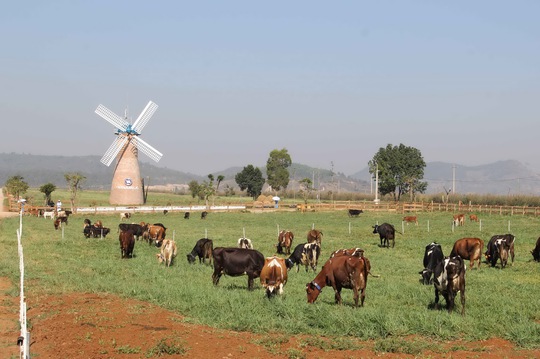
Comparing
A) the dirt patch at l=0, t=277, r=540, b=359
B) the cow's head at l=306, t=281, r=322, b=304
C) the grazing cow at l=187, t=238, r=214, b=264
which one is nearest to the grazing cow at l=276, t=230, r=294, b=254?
the grazing cow at l=187, t=238, r=214, b=264

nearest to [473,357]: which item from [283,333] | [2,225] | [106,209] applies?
[283,333]

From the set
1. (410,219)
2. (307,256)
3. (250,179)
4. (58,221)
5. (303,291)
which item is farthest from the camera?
(250,179)

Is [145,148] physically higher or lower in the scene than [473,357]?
higher

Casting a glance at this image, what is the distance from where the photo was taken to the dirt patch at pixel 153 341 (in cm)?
1170

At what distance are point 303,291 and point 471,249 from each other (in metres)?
9.87

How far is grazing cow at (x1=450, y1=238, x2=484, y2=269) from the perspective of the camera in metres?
24.6

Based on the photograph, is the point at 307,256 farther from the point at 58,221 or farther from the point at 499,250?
the point at 58,221

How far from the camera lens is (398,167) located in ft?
378

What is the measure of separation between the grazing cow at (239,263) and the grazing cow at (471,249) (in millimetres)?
9603

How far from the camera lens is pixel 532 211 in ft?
206

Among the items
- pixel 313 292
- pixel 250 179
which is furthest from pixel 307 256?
pixel 250 179

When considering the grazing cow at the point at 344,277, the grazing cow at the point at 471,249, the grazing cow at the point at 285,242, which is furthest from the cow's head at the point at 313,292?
the grazing cow at the point at 285,242

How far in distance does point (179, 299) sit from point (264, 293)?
8.95ft

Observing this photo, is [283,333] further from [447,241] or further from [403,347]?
[447,241]
